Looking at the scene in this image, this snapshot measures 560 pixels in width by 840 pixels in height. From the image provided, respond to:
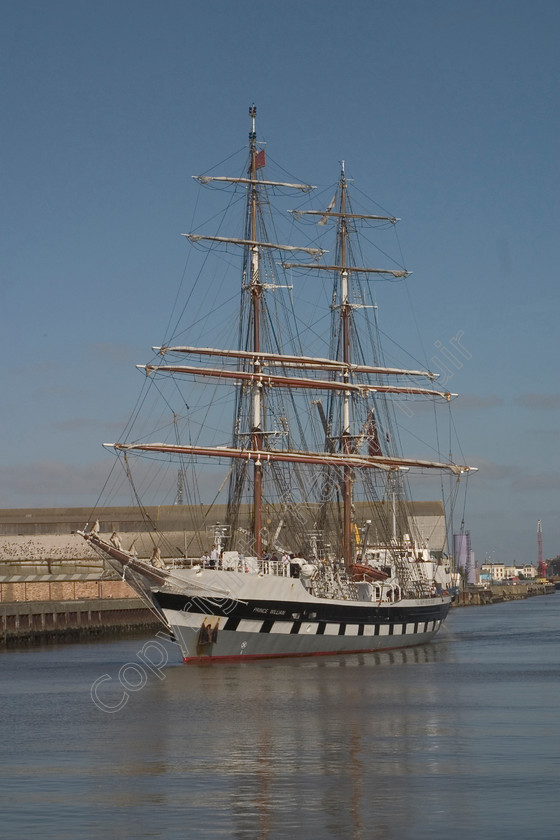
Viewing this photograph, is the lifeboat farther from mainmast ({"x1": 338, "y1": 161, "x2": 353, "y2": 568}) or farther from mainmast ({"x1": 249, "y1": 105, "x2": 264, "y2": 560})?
mainmast ({"x1": 249, "y1": 105, "x2": 264, "y2": 560})

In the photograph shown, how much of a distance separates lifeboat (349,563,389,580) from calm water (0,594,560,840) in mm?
13292

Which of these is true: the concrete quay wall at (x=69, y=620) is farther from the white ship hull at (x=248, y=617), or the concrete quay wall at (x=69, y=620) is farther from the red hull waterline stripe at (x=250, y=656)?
the white ship hull at (x=248, y=617)

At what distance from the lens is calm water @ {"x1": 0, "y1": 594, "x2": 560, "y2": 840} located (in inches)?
885

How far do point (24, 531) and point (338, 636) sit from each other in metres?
59.0

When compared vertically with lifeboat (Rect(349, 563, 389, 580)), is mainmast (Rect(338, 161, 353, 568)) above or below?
above

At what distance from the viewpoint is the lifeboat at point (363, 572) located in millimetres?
69062

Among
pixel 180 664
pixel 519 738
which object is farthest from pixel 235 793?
pixel 180 664

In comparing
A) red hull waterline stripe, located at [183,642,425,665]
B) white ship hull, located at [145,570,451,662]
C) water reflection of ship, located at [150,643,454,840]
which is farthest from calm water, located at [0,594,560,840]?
white ship hull, located at [145,570,451,662]

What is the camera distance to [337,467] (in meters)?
73.3

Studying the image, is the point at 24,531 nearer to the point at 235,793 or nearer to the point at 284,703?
the point at 284,703

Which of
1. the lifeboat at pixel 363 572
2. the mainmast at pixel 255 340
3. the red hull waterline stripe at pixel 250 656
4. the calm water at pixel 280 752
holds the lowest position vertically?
the calm water at pixel 280 752

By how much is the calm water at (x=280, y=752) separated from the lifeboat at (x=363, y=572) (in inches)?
523

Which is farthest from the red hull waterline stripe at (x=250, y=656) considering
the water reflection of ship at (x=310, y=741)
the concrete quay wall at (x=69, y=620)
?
the concrete quay wall at (x=69, y=620)

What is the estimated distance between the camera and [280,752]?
30.2m
